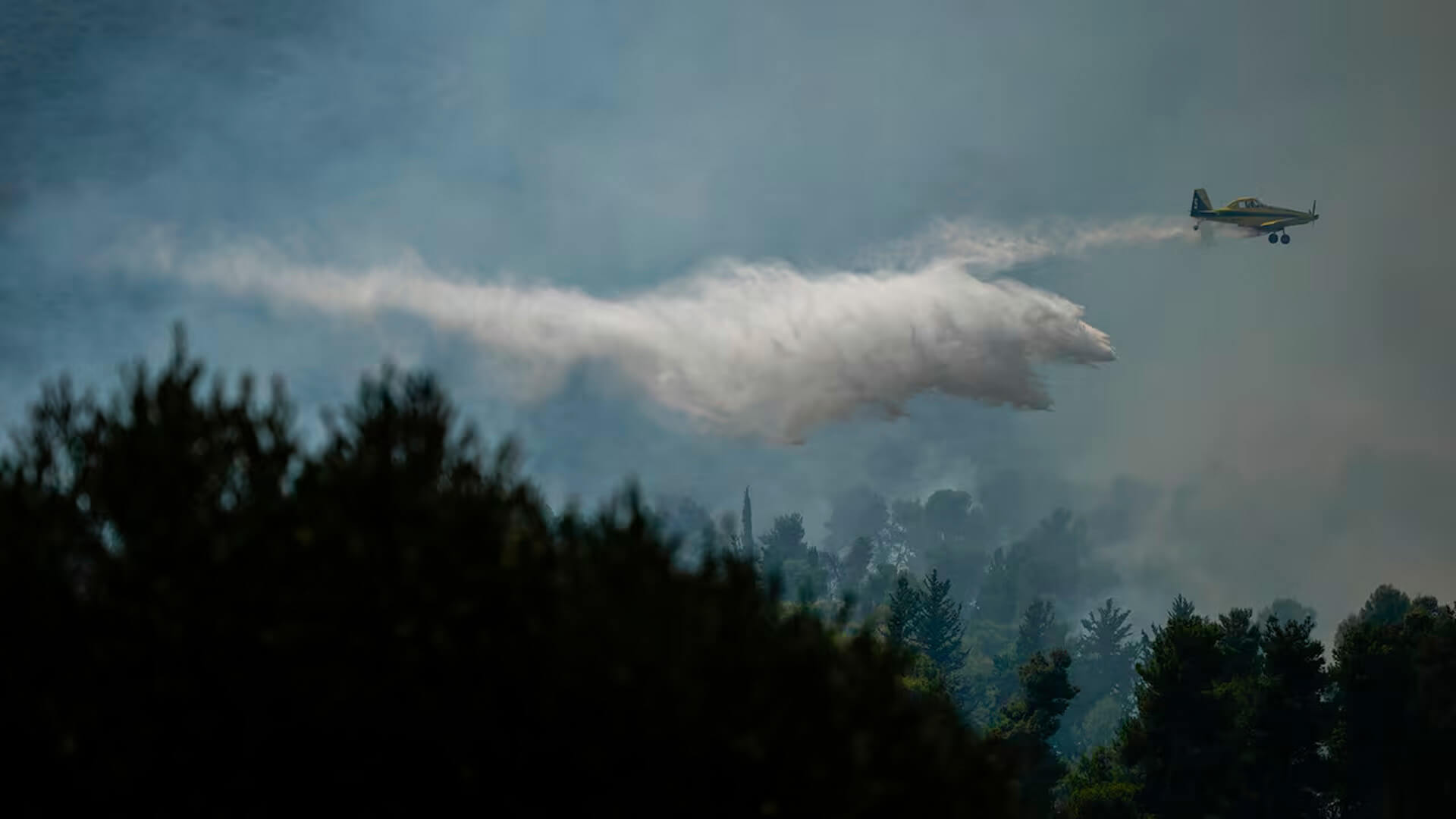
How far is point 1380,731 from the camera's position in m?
78.9

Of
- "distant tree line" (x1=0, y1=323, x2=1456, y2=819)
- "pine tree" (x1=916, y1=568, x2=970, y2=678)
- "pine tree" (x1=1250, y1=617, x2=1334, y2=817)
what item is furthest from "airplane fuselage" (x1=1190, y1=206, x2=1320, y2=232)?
"distant tree line" (x1=0, y1=323, x2=1456, y2=819)

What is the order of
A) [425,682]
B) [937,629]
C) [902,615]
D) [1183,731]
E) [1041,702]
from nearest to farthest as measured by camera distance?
[425,682]
[1183,731]
[1041,702]
[902,615]
[937,629]

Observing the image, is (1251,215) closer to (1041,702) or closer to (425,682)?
(1041,702)

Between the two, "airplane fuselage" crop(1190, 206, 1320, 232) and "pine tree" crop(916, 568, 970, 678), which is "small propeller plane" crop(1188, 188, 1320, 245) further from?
"pine tree" crop(916, 568, 970, 678)

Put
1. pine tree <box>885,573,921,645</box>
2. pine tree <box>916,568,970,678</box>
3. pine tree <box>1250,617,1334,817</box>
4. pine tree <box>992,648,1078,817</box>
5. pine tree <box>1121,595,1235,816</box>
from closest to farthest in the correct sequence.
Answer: pine tree <box>1121,595,1235,816</box>, pine tree <box>1250,617,1334,817</box>, pine tree <box>992,648,1078,817</box>, pine tree <box>885,573,921,645</box>, pine tree <box>916,568,970,678</box>

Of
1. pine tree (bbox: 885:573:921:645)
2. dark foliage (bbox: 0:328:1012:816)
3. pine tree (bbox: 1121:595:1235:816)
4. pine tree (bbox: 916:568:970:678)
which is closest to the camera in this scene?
dark foliage (bbox: 0:328:1012:816)

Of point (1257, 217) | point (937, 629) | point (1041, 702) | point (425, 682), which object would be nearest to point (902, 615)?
point (937, 629)

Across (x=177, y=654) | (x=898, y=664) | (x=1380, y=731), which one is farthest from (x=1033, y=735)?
(x=177, y=654)

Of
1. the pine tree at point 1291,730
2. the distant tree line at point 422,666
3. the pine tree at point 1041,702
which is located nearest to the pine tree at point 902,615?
the pine tree at point 1041,702

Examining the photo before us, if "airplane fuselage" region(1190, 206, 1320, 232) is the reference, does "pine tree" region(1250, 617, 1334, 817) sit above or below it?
below

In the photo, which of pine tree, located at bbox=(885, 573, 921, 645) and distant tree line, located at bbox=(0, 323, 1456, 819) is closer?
distant tree line, located at bbox=(0, 323, 1456, 819)

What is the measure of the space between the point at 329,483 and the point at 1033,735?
8591cm

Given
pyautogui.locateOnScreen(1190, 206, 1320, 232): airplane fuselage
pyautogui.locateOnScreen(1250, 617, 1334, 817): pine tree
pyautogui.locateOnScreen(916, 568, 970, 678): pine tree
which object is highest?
pyautogui.locateOnScreen(1190, 206, 1320, 232): airplane fuselage

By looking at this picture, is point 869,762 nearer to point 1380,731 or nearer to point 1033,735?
point 1380,731
